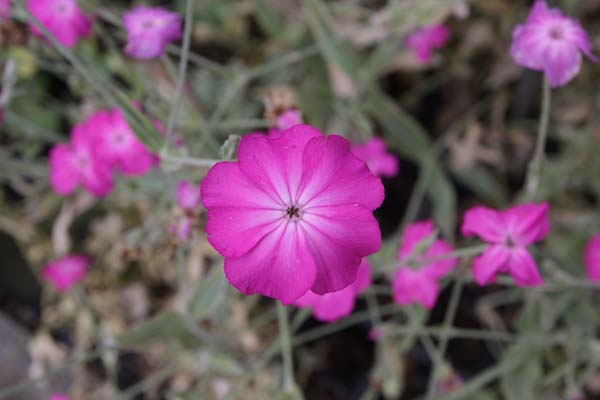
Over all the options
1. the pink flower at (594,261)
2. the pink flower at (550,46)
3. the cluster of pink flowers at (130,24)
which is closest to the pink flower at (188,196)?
the cluster of pink flowers at (130,24)

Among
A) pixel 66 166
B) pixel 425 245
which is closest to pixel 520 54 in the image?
pixel 425 245

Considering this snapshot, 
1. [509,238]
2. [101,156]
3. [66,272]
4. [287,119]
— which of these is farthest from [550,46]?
[66,272]

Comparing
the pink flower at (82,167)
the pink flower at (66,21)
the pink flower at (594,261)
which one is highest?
the pink flower at (66,21)

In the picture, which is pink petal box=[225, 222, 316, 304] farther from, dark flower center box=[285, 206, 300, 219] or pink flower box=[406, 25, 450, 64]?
pink flower box=[406, 25, 450, 64]

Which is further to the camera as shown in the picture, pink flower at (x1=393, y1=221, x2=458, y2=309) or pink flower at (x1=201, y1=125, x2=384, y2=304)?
pink flower at (x1=393, y1=221, x2=458, y2=309)

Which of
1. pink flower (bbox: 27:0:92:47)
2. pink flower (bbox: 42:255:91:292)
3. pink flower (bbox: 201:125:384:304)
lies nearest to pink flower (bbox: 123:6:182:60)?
pink flower (bbox: 27:0:92:47)

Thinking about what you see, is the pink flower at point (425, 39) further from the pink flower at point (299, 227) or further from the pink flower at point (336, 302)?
the pink flower at point (299, 227)
